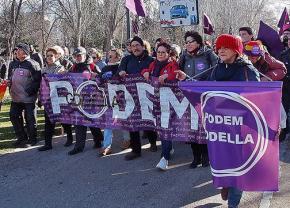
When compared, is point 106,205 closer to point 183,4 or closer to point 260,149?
point 260,149

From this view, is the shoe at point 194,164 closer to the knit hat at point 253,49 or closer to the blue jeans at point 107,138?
the blue jeans at point 107,138

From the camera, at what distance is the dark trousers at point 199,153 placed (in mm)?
6758

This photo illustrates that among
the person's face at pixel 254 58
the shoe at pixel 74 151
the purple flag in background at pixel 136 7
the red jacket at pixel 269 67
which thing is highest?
the purple flag in background at pixel 136 7

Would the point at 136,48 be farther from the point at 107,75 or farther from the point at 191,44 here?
the point at 191,44

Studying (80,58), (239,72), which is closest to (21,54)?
(80,58)

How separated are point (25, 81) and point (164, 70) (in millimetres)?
2934

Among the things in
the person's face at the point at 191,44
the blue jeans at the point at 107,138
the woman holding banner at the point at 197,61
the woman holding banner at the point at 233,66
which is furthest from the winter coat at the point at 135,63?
the woman holding banner at the point at 233,66

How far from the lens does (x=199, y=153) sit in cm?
683

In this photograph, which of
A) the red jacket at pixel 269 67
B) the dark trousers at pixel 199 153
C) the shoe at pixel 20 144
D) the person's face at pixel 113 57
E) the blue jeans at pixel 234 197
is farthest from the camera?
the shoe at pixel 20 144

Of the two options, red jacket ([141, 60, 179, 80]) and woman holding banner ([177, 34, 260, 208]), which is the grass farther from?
woman holding banner ([177, 34, 260, 208])

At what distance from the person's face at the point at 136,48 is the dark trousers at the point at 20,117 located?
2.40 metres

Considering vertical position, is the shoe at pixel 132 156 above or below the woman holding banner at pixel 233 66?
below

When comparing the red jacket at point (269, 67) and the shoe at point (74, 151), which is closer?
the red jacket at point (269, 67)

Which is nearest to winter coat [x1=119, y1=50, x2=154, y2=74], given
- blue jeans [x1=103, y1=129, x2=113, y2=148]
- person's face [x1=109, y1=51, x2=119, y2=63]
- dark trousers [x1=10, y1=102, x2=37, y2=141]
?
person's face [x1=109, y1=51, x2=119, y2=63]
